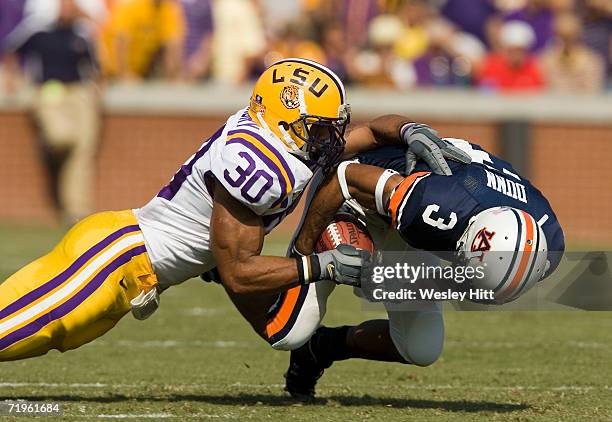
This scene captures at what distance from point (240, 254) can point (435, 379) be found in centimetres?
157

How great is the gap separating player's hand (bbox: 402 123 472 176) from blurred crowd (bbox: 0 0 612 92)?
7330mm

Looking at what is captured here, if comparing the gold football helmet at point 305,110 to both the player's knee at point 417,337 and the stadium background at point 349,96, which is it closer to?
the player's knee at point 417,337

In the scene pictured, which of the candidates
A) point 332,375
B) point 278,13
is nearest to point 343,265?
point 332,375

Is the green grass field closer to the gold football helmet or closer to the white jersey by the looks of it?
the white jersey

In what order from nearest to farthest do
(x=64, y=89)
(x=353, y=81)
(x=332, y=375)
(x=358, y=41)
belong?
(x=332, y=375), (x=64, y=89), (x=353, y=81), (x=358, y=41)

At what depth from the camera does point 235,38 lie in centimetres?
1327

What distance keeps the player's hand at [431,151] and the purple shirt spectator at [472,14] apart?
838 centimetres

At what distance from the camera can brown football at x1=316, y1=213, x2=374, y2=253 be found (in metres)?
5.30

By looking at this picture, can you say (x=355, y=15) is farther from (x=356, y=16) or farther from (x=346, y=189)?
(x=346, y=189)

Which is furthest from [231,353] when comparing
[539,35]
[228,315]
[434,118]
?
[539,35]

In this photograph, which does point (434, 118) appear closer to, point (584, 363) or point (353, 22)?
point (353, 22)

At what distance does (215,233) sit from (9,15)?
8.75 metres

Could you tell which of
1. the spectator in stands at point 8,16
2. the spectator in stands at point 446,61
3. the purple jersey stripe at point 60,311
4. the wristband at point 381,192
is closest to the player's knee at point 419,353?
the wristband at point 381,192

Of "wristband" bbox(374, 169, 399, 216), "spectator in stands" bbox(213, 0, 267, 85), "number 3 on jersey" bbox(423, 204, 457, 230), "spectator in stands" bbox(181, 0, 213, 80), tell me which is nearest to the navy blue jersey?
"number 3 on jersey" bbox(423, 204, 457, 230)
